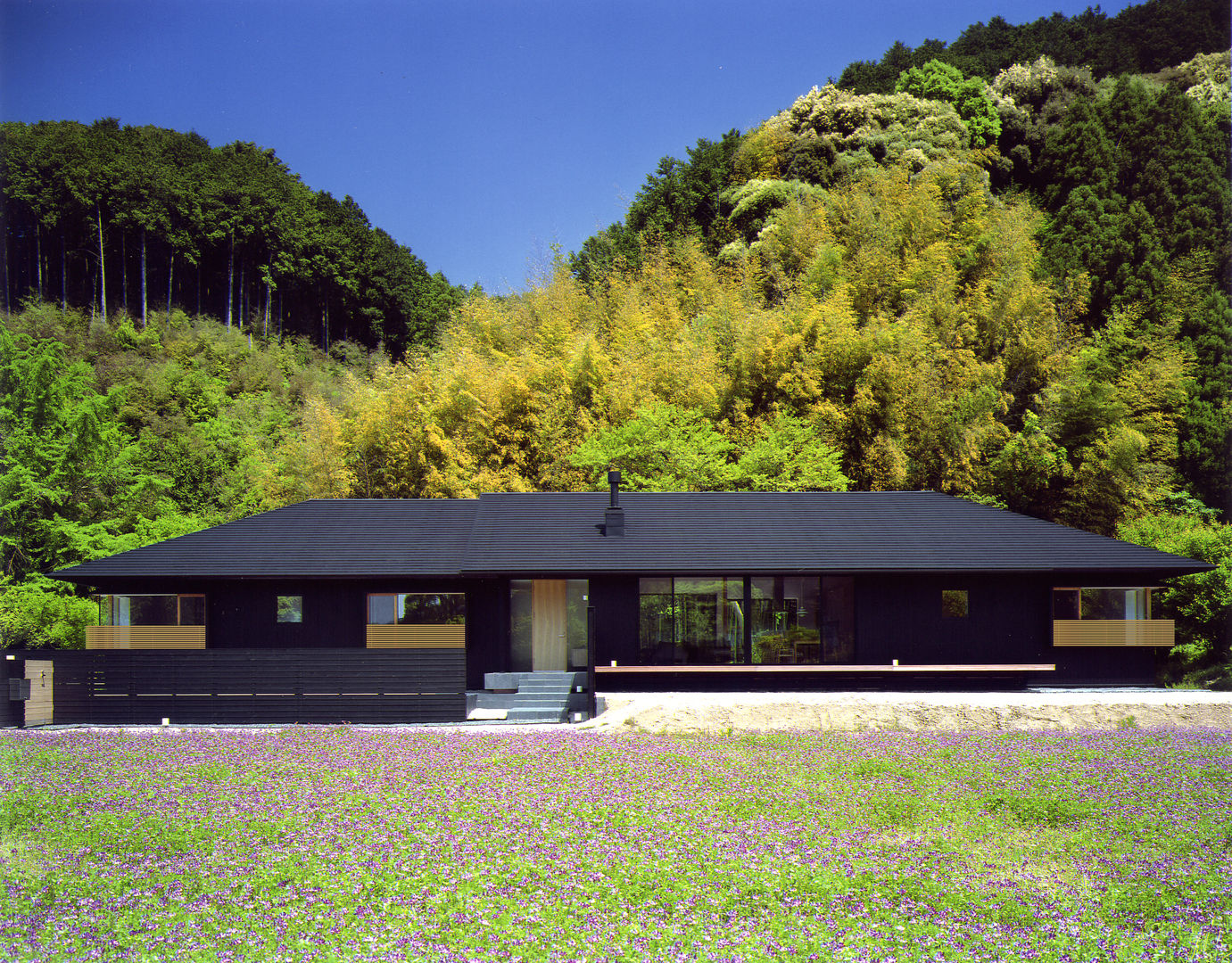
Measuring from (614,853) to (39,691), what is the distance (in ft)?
46.2

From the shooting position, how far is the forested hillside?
80.3 ft

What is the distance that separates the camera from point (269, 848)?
23.4 ft

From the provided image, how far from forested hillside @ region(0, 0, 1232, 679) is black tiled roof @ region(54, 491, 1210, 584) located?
4.67m

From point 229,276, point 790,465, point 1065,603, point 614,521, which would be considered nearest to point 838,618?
point 1065,603

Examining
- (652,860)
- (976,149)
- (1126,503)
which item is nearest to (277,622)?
(652,860)

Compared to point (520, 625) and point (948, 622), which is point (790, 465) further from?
point (520, 625)

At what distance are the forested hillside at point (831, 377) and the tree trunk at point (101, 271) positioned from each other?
0.46m

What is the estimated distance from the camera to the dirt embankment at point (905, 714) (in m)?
13.8

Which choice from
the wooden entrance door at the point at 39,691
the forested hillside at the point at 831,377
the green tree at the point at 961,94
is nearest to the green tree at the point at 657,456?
the forested hillside at the point at 831,377

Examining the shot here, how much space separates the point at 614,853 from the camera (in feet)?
23.3

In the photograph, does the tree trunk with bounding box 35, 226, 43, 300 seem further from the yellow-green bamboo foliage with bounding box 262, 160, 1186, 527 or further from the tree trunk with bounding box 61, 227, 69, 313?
Answer: the yellow-green bamboo foliage with bounding box 262, 160, 1186, 527

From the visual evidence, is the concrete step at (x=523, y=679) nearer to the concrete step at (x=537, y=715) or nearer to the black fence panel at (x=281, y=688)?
the concrete step at (x=537, y=715)

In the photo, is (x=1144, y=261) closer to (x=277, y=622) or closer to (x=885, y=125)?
(x=885, y=125)

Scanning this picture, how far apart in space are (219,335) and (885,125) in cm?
3138
